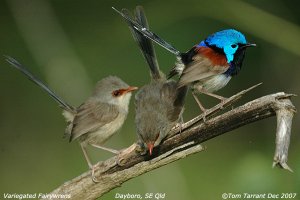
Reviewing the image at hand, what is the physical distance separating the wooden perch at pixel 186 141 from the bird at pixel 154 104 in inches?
3.4

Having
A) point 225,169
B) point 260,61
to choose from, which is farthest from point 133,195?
point 260,61

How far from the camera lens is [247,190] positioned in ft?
15.6

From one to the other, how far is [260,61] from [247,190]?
116 inches

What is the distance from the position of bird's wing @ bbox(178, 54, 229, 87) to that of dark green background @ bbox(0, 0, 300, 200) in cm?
96

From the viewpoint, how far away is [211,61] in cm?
514

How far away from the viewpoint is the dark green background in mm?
6227

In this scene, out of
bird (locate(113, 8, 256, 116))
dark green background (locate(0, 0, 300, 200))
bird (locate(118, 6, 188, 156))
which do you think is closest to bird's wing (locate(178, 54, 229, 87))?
bird (locate(113, 8, 256, 116))

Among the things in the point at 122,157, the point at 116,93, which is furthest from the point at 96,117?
the point at 122,157

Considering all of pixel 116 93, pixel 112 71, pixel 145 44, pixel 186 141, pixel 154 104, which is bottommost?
pixel 186 141

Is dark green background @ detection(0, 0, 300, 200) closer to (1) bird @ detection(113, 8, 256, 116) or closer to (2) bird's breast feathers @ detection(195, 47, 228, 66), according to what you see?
(1) bird @ detection(113, 8, 256, 116)

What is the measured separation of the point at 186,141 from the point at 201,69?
69 cm

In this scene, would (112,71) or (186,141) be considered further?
(112,71)

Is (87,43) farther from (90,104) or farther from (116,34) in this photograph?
(90,104)

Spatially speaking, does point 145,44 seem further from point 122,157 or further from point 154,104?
point 122,157
